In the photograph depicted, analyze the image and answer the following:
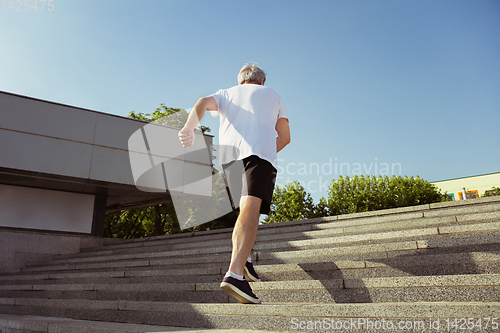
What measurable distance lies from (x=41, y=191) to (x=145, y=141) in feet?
10.9

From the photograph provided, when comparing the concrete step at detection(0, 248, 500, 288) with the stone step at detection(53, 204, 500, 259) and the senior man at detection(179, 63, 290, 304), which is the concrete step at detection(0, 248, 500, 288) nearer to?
the senior man at detection(179, 63, 290, 304)

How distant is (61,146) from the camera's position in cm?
1055

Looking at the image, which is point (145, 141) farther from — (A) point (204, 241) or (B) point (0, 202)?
(A) point (204, 241)

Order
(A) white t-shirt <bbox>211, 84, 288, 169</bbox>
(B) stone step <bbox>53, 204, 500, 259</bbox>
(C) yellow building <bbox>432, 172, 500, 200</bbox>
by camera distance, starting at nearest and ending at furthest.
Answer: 1. (A) white t-shirt <bbox>211, 84, 288, 169</bbox>
2. (B) stone step <bbox>53, 204, 500, 259</bbox>
3. (C) yellow building <bbox>432, 172, 500, 200</bbox>

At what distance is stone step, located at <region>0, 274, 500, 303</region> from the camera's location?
95.6 inches

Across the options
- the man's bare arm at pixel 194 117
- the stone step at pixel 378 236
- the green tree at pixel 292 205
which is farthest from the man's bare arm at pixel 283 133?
the green tree at pixel 292 205

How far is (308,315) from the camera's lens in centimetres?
237

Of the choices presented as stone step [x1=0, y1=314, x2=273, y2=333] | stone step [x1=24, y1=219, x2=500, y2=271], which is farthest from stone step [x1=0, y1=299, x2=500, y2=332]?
stone step [x1=24, y1=219, x2=500, y2=271]

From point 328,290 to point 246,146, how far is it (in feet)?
4.32

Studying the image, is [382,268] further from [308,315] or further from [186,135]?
[186,135]

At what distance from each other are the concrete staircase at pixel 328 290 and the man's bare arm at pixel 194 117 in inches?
51.4

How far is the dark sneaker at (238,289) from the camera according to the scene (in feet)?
8.07

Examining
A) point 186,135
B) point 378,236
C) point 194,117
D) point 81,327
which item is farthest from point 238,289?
point 378,236

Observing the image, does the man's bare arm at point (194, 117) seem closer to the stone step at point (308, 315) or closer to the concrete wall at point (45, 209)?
the stone step at point (308, 315)
